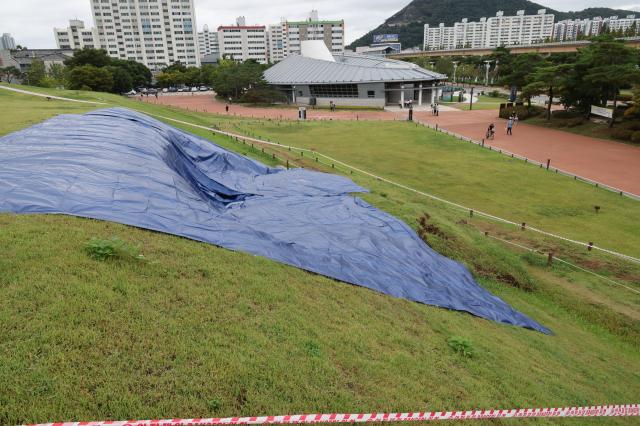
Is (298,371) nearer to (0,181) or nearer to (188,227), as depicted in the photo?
(188,227)

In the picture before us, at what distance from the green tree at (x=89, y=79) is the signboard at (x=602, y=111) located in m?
52.6

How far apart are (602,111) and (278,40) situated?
118m

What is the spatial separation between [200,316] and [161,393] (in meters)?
1.40

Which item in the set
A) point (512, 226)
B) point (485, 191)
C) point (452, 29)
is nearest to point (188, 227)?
point (512, 226)

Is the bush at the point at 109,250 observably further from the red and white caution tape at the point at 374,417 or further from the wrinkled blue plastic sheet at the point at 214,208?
the red and white caution tape at the point at 374,417

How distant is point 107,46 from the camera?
108875 mm

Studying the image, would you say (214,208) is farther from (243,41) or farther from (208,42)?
(208,42)

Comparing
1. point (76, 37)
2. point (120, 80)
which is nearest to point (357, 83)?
point (120, 80)

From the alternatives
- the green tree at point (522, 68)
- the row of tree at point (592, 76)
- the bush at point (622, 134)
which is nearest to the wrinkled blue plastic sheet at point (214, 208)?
the bush at point (622, 134)

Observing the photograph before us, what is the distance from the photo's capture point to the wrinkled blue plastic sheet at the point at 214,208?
8.27m

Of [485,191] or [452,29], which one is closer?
[485,191]

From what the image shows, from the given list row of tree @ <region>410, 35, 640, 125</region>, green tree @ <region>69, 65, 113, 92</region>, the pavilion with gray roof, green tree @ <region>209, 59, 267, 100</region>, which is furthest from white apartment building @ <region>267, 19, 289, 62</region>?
row of tree @ <region>410, 35, 640, 125</region>

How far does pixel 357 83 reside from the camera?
2317 inches

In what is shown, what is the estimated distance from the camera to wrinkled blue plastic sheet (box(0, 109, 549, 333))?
8266 millimetres
